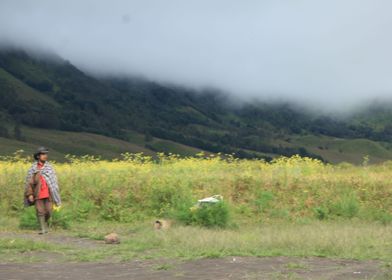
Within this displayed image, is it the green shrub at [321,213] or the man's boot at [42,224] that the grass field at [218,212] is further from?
the man's boot at [42,224]

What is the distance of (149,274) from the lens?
9.16 meters

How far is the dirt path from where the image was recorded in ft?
29.4

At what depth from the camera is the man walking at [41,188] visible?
1437 cm

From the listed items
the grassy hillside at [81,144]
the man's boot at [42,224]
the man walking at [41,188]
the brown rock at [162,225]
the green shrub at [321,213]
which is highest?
the grassy hillside at [81,144]

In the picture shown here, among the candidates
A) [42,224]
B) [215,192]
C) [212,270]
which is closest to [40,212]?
[42,224]

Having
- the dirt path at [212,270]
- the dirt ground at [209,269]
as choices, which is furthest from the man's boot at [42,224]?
the dirt path at [212,270]

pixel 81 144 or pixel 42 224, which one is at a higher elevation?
pixel 81 144

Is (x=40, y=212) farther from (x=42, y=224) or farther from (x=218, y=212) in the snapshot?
(x=218, y=212)

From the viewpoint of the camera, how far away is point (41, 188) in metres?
14.4

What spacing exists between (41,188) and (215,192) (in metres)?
7.27

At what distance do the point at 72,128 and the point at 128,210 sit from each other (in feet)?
588

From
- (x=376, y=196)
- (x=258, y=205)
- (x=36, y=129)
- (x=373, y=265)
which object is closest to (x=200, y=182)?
(x=258, y=205)

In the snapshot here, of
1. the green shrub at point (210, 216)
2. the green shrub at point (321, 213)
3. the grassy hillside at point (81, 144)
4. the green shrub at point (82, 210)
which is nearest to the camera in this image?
the green shrub at point (210, 216)

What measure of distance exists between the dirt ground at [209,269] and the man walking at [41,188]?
→ 3.79 meters
